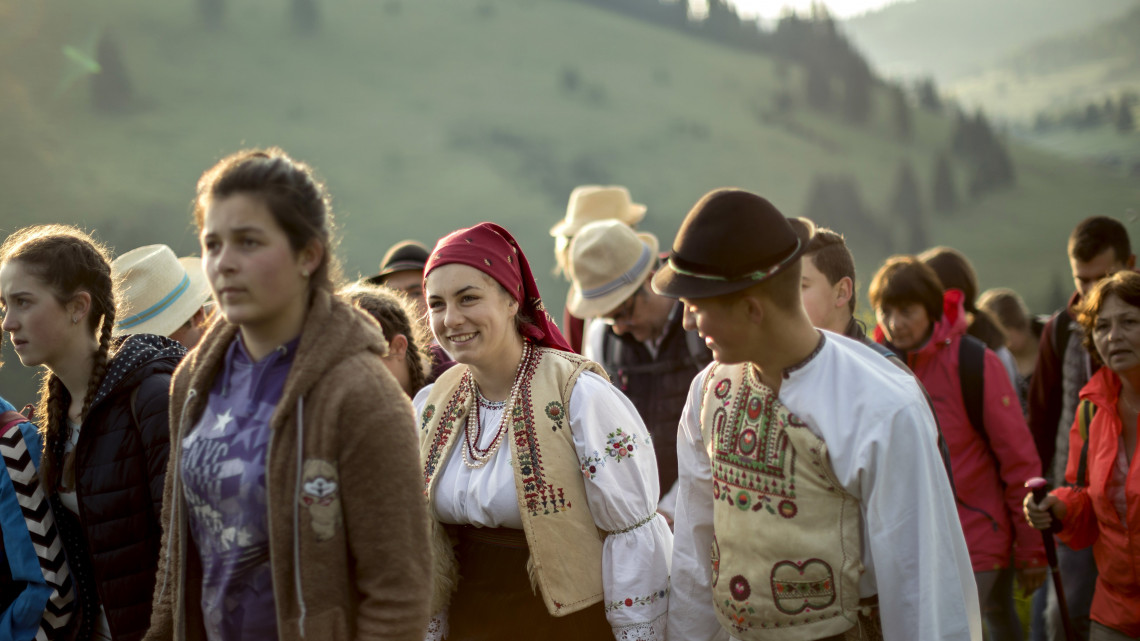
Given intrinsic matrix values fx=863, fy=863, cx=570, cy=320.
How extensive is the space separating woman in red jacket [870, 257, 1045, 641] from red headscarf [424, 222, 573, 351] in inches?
87.2

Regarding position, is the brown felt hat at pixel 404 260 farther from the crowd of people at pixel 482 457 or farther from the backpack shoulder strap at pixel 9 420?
the backpack shoulder strap at pixel 9 420

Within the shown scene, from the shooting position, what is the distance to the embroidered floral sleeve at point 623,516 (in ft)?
8.53

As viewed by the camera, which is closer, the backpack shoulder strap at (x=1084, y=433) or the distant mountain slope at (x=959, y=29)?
the backpack shoulder strap at (x=1084, y=433)

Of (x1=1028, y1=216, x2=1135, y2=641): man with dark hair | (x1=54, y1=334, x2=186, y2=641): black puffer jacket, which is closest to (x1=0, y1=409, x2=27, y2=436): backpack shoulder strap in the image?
(x1=54, y1=334, x2=186, y2=641): black puffer jacket

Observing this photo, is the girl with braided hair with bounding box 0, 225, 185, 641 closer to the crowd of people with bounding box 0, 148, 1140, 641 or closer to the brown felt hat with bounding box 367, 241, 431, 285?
the crowd of people with bounding box 0, 148, 1140, 641

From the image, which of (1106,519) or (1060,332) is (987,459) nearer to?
(1106,519)

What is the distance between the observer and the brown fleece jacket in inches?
70.6

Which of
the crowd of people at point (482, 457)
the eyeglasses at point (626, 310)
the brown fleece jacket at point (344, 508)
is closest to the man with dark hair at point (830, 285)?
the crowd of people at point (482, 457)

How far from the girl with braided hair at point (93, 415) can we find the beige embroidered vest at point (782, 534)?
172cm

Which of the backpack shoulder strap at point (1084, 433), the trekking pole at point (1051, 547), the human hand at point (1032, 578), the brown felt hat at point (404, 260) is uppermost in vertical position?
the brown felt hat at point (404, 260)

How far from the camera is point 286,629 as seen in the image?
1.79 meters

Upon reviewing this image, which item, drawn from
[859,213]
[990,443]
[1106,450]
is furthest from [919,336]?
[859,213]

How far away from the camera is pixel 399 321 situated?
3.58 metres

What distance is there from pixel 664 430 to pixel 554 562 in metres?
2.22
